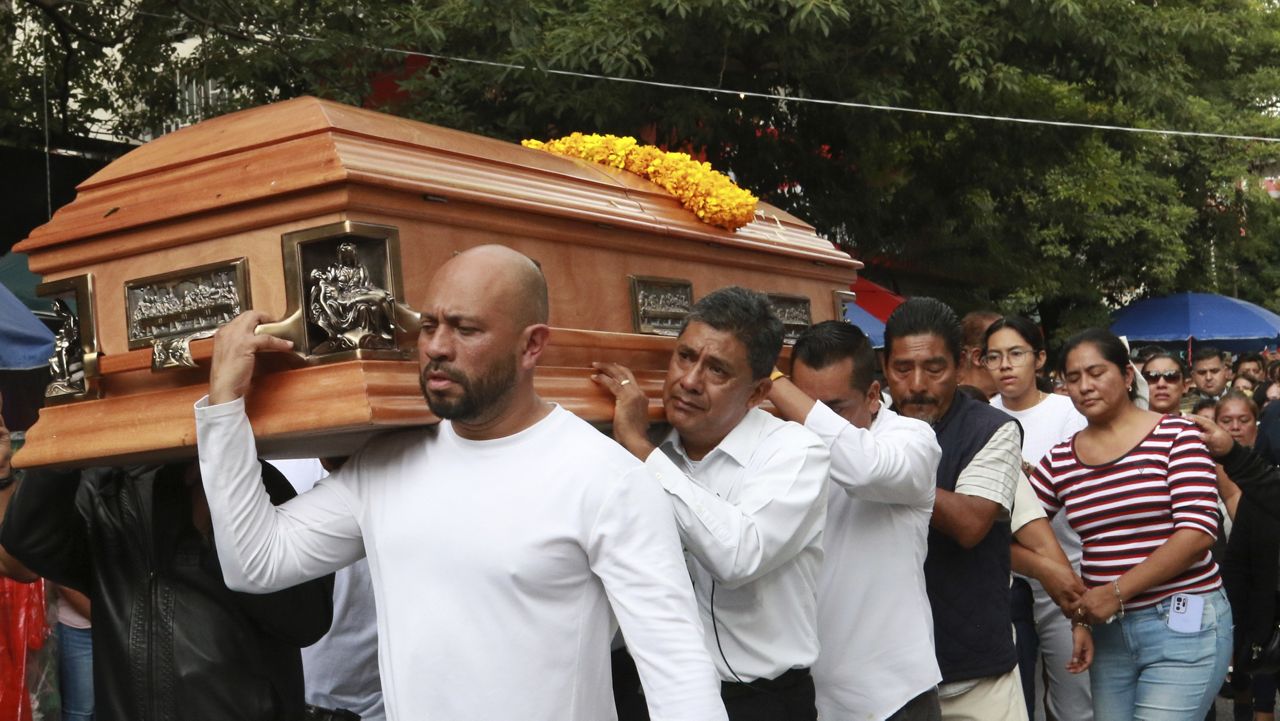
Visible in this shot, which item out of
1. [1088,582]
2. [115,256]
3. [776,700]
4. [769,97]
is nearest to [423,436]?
[115,256]

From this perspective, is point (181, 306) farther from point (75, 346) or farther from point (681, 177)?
point (681, 177)

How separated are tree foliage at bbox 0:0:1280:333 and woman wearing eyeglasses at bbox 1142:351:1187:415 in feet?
10.3

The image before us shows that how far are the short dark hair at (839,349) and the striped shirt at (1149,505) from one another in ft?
3.95

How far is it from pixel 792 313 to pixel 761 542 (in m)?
1.45

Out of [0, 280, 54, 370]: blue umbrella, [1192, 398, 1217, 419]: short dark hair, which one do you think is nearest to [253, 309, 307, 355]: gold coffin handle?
[0, 280, 54, 370]: blue umbrella

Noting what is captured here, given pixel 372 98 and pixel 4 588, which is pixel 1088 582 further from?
pixel 372 98

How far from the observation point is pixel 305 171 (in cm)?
290

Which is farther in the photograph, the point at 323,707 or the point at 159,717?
the point at 323,707

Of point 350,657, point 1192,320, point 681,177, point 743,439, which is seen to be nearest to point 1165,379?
point 681,177

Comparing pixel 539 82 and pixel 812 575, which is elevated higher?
pixel 539 82

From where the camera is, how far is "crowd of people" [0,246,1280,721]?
265 centimetres

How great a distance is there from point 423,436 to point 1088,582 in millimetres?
2670

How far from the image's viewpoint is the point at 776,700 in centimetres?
329

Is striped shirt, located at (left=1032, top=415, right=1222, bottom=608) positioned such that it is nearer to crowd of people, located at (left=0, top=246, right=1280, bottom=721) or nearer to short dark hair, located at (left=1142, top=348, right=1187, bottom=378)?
crowd of people, located at (left=0, top=246, right=1280, bottom=721)
